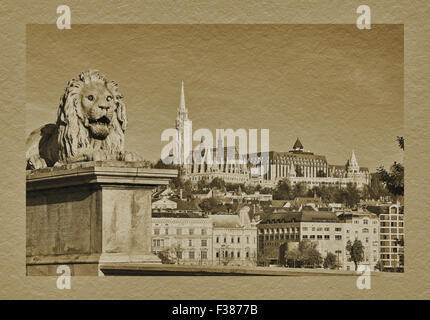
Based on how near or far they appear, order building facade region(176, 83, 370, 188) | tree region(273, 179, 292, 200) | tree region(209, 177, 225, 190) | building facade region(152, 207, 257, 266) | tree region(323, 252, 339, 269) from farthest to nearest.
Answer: tree region(323, 252, 339, 269), tree region(273, 179, 292, 200), building facade region(152, 207, 257, 266), tree region(209, 177, 225, 190), building facade region(176, 83, 370, 188)

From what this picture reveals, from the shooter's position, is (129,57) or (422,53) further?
(129,57)

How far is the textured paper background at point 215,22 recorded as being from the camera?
15602 millimetres

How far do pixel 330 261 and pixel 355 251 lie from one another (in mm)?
3170

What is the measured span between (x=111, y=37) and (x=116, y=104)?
460cm

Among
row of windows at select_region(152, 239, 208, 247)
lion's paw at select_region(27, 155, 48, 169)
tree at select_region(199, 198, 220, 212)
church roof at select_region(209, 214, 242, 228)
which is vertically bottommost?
row of windows at select_region(152, 239, 208, 247)

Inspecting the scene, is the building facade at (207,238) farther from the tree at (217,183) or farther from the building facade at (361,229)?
the building facade at (361,229)

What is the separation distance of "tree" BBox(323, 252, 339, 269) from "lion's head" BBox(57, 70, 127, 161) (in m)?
71.8

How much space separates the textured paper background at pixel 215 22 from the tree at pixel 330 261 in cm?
7046

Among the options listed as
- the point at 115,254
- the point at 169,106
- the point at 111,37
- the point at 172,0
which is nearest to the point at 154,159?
the point at 169,106

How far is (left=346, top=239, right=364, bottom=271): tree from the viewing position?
8950cm

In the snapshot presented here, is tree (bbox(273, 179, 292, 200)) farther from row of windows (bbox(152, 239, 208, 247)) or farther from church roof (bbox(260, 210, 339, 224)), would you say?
row of windows (bbox(152, 239, 208, 247))

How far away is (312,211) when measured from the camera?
284 feet

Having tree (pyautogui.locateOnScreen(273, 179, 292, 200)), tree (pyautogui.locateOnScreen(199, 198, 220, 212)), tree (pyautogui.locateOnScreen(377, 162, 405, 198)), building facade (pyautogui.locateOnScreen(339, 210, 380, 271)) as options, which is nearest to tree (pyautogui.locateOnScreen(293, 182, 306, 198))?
tree (pyautogui.locateOnScreen(273, 179, 292, 200))

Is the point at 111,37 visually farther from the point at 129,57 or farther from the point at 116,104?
the point at 116,104
